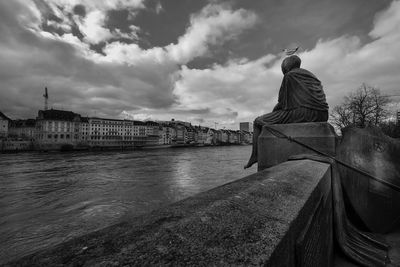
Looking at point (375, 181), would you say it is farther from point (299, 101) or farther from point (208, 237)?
point (208, 237)

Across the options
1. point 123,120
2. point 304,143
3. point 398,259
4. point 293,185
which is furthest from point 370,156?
point 123,120

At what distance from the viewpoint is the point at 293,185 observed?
167 cm

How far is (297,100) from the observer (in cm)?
459

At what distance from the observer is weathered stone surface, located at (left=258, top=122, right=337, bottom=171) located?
3.89 meters

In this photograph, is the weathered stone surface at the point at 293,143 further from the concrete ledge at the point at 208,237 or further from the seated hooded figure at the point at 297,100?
the concrete ledge at the point at 208,237

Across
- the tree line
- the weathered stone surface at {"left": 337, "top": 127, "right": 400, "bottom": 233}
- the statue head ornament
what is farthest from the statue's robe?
the tree line

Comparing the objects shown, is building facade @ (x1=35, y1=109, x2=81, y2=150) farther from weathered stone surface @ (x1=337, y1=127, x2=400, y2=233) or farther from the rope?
weathered stone surface @ (x1=337, y1=127, x2=400, y2=233)

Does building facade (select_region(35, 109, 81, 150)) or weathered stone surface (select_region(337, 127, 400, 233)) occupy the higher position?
building facade (select_region(35, 109, 81, 150))

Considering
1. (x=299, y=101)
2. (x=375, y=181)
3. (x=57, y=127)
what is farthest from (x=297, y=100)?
(x=57, y=127)

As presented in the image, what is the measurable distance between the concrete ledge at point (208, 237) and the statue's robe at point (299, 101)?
3523 millimetres

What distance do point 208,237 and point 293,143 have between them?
388 centimetres

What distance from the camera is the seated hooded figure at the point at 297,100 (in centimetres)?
441

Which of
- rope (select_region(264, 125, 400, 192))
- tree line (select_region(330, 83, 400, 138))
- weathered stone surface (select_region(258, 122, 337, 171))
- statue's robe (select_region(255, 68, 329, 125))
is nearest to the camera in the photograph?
rope (select_region(264, 125, 400, 192))

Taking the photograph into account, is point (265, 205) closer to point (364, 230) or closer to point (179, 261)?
point (179, 261)
